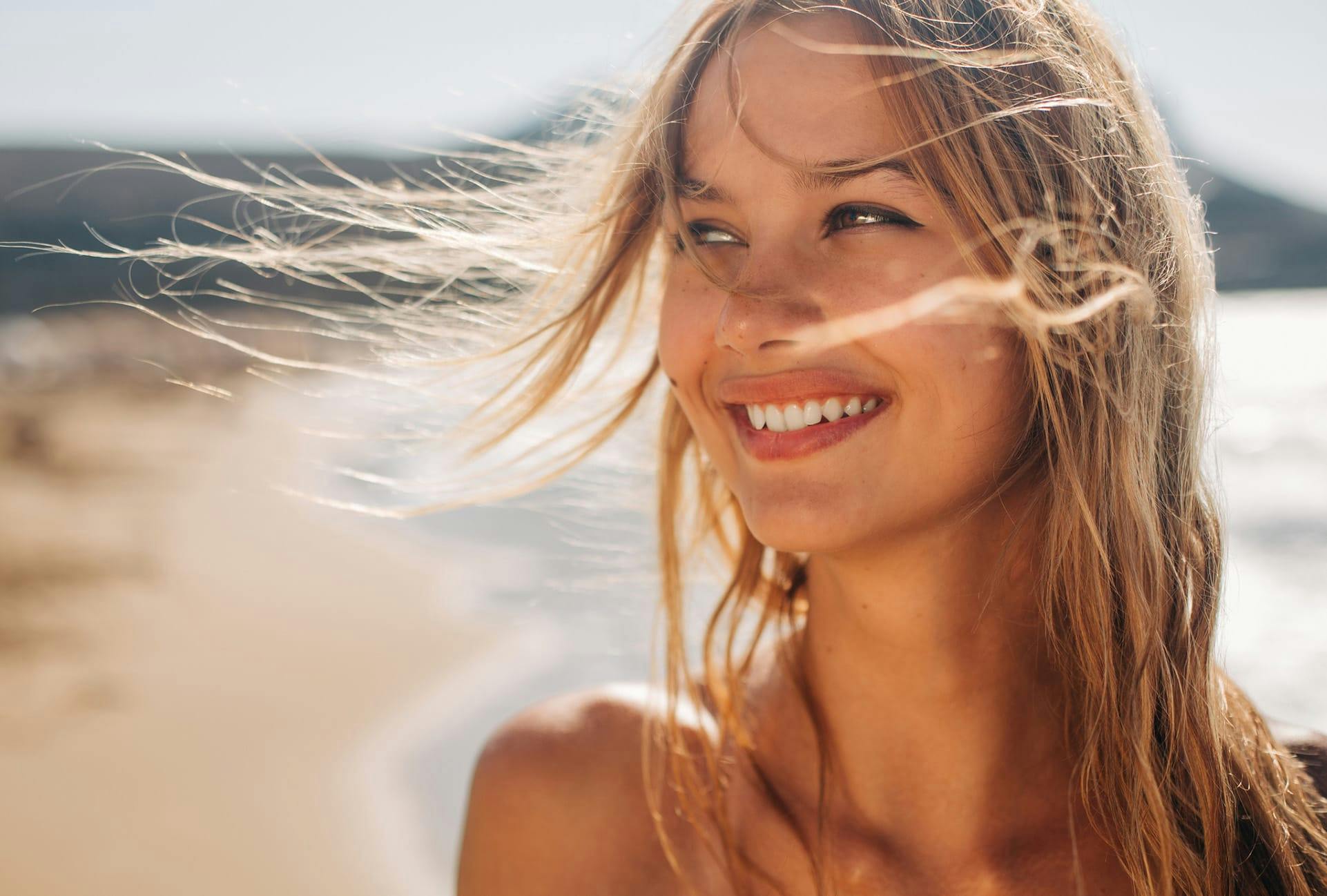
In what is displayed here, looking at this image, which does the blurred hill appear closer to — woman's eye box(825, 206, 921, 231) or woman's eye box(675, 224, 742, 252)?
woman's eye box(675, 224, 742, 252)

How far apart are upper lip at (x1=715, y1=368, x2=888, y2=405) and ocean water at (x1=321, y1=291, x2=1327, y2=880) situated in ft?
2.89

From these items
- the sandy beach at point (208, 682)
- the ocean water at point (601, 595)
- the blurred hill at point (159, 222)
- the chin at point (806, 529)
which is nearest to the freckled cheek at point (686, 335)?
the chin at point (806, 529)

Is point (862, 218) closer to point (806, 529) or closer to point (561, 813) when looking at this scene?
point (806, 529)

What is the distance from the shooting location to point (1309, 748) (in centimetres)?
184

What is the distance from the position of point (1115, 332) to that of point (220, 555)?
637 cm

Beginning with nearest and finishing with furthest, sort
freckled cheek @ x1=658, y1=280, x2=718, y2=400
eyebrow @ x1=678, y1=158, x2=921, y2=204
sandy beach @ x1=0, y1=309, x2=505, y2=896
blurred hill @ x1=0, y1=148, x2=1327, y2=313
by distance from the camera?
eyebrow @ x1=678, y1=158, x2=921, y2=204 < freckled cheek @ x1=658, y1=280, x2=718, y2=400 < sandy beach @ x1=0, y1=309, x2=505, y2=896 < blurred hill @ x1=0, y1=148, x2=1327, y2=313

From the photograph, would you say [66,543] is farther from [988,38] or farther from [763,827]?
[988,38]

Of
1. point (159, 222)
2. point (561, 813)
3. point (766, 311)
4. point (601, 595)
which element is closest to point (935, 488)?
point (766, 311)

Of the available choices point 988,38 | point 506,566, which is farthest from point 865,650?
point 506,566

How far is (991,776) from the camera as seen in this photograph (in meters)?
1.74

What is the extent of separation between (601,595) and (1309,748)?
4.29m

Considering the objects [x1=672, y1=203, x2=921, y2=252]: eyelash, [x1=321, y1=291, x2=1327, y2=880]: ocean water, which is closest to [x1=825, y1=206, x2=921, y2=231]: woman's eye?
[x1=672, y1=203, x2=921, y2=252]: eyelash

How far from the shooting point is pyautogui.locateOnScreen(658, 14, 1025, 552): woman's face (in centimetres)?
148

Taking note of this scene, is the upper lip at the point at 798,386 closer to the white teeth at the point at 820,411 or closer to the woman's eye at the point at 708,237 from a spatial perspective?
the white teeth at the point at 820,411
